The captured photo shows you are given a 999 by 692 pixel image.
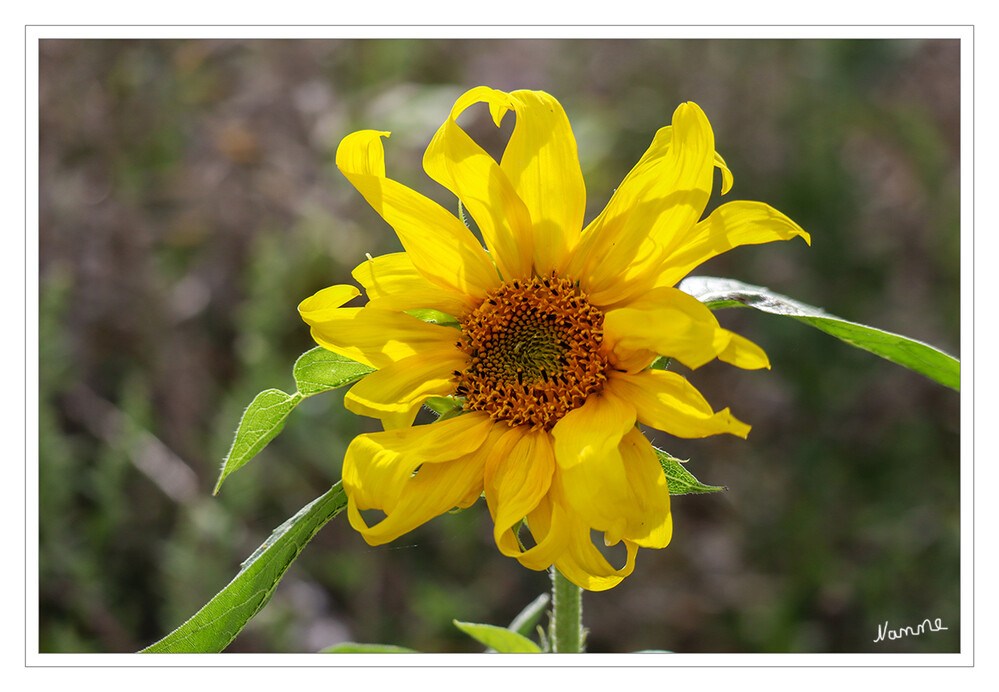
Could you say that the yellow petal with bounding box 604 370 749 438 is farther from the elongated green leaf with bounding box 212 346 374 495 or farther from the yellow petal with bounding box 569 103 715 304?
the elongated green leaf with bounding box 212 346 374 495

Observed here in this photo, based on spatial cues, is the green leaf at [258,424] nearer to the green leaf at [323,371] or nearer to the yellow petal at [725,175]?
the green leaf at [323,371]

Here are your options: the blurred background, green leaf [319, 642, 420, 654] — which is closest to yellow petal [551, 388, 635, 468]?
green leaf [319, 642, 420, 654]

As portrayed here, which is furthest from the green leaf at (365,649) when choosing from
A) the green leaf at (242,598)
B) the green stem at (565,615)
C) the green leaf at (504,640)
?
the green leaf at (242,598)

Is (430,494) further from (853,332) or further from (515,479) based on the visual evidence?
(853,332)

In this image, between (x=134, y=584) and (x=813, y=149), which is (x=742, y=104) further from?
(x=134, y=584)
